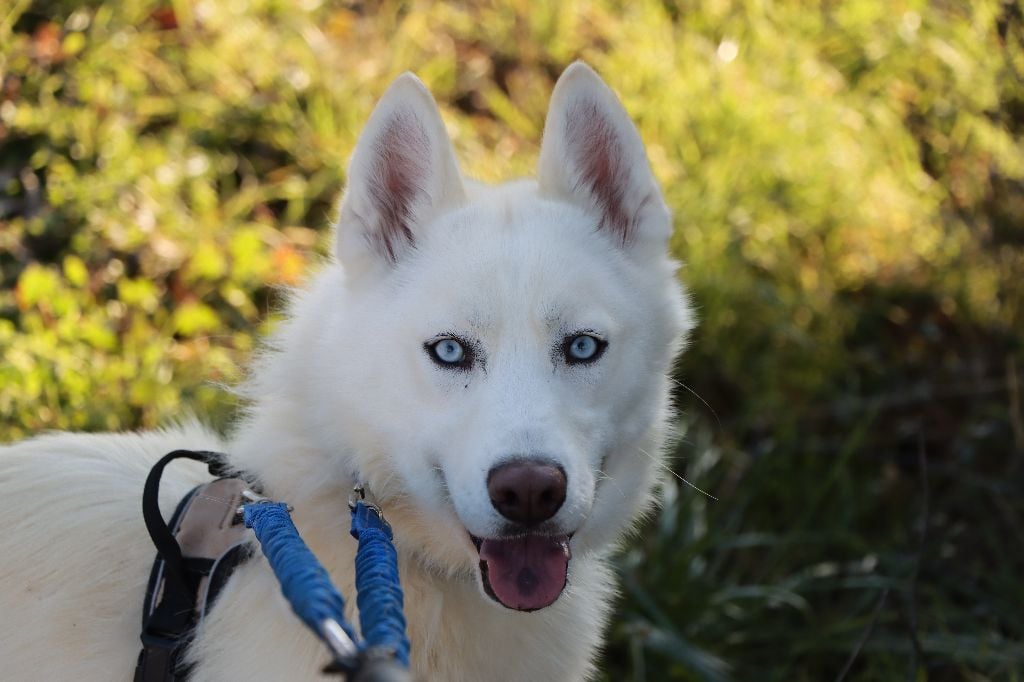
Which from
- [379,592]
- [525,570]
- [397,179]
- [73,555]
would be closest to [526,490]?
[525,570]

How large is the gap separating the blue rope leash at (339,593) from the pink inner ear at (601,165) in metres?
1.05

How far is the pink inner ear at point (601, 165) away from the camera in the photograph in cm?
248

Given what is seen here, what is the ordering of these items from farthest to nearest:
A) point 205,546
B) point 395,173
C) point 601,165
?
point 601,165 → point 395,173 → point 205,546

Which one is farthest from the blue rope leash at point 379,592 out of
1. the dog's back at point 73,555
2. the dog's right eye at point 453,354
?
the dog's back at point 73,555

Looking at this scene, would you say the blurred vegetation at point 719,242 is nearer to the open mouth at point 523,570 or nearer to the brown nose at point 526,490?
the open mouth at point 523,570

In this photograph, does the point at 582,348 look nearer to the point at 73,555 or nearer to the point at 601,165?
the point at 601,165

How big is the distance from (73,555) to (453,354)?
0.94 metres

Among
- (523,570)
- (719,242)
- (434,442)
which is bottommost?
(719,242)

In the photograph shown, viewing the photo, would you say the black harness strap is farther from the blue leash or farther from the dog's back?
the blue leash

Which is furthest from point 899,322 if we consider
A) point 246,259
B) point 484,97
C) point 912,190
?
point 246,259

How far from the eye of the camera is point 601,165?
2.55 metres

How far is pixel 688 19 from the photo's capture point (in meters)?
6.52

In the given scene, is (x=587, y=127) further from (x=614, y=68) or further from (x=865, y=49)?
(x=865, y=49)

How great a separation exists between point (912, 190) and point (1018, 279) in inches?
40.2
